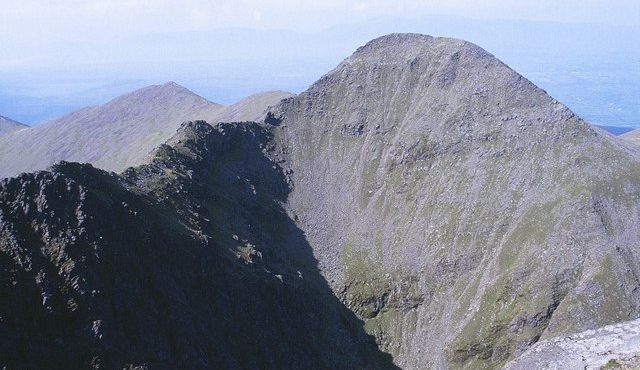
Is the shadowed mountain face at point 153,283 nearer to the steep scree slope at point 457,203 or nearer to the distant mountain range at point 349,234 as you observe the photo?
the distant mountain range at point 349,234

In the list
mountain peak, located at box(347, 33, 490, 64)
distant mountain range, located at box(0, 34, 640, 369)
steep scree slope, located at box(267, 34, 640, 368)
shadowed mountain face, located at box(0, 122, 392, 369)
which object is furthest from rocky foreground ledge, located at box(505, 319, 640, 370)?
mountain peak, located at box(347, 33, 490, 64)

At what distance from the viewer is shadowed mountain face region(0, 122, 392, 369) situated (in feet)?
159

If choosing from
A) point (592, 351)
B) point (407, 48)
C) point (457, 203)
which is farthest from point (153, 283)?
point (407, 48)

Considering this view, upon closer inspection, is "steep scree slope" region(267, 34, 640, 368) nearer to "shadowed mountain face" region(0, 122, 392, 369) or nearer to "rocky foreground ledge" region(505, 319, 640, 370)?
"shadowed mountain face" region(0, 122, 392, 369)

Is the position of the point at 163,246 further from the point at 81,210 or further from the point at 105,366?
the point at 105,366

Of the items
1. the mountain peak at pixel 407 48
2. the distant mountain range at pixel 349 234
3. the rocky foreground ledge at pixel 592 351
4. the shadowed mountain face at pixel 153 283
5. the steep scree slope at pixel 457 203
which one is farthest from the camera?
the mountain peak at pixel 407 48

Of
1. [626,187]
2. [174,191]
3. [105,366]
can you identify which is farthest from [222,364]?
[626,187]

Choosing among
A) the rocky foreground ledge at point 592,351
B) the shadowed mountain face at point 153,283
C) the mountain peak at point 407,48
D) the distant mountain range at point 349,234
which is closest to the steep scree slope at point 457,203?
the distant mountain range at point 349,234

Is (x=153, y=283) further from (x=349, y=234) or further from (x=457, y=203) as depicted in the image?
(x=457, y=203)

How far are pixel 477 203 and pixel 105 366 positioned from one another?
68.5 metres

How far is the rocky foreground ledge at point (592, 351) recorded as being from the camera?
38000mm

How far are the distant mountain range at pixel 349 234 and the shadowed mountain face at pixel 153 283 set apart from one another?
0.22 metres

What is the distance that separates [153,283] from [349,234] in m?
52.3

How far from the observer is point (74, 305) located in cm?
4925
